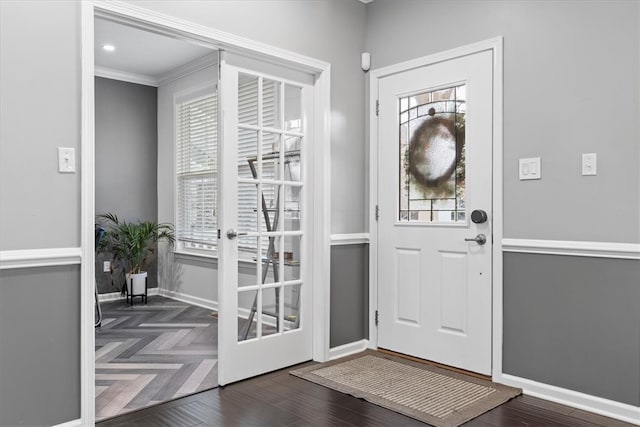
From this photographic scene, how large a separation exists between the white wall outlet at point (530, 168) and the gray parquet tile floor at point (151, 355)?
7.43ft

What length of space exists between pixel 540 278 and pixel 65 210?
2537 millimetres

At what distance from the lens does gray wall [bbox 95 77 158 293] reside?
18.9 feet

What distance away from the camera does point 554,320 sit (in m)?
2.76

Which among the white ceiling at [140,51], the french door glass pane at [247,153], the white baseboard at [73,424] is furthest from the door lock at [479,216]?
the white ceiling at [140,51]

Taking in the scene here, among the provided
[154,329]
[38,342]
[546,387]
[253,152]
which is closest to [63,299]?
[38,342]

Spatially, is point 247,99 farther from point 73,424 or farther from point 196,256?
point 196,256

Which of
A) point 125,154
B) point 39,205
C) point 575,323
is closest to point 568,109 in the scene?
point 575,323

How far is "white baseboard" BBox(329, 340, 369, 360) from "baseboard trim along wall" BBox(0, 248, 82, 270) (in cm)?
190

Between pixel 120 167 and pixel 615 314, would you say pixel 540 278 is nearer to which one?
pixel 615 314

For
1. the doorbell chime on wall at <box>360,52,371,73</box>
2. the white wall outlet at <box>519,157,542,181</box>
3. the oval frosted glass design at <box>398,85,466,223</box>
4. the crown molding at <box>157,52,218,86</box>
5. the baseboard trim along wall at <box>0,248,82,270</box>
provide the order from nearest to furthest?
the baseboard trim along wall at <box>0,248,82,270</box> → the white wall outlet at <box>519,157,542,181</box> → the oval frosted glass design at <box>398,85,466,223</box> → the doorbell chime on wall at <box>360,52,371,73</box> → the crown molding at <box>157,52,218,86</box>

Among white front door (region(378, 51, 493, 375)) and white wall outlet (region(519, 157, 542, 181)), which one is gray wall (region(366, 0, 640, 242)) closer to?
white wall outlet (region(519, 157, 542, 181))

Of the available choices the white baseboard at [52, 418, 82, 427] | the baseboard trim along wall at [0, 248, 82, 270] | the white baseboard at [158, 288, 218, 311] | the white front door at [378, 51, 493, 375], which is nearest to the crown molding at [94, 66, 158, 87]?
the white baseboard at [158, 288, 218, 311]

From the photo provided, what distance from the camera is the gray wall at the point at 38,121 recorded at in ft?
6.92

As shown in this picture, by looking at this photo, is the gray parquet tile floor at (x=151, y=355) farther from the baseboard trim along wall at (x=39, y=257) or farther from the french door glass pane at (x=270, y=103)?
the french door glass pane at (x=270, y=103)
